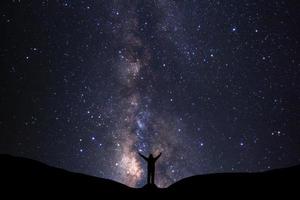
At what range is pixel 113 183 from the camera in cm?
1047

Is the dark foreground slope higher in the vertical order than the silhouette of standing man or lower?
lower

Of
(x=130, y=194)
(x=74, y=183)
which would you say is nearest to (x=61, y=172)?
(x=74, y=183)

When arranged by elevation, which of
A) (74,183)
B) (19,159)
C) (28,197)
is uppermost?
(19,159)

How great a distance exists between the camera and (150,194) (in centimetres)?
980

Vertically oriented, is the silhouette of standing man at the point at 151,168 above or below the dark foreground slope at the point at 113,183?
above

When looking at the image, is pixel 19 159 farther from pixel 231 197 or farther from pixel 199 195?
pixel 231 197

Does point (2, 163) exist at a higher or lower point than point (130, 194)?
higher

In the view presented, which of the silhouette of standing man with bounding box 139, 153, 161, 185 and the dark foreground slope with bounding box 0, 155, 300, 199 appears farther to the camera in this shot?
the silhouette of standing man with bounding box 139, 153, 161, 185

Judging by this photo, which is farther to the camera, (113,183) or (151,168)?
(151,168)

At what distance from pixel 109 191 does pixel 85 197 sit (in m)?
0.85

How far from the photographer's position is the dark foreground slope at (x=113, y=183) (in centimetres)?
918

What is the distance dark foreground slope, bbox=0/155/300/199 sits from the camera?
9180mm

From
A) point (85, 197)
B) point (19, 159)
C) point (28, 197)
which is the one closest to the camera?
point (28, 197)

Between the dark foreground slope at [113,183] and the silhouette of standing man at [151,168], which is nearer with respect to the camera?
the dark foreground slope at [113,183]
